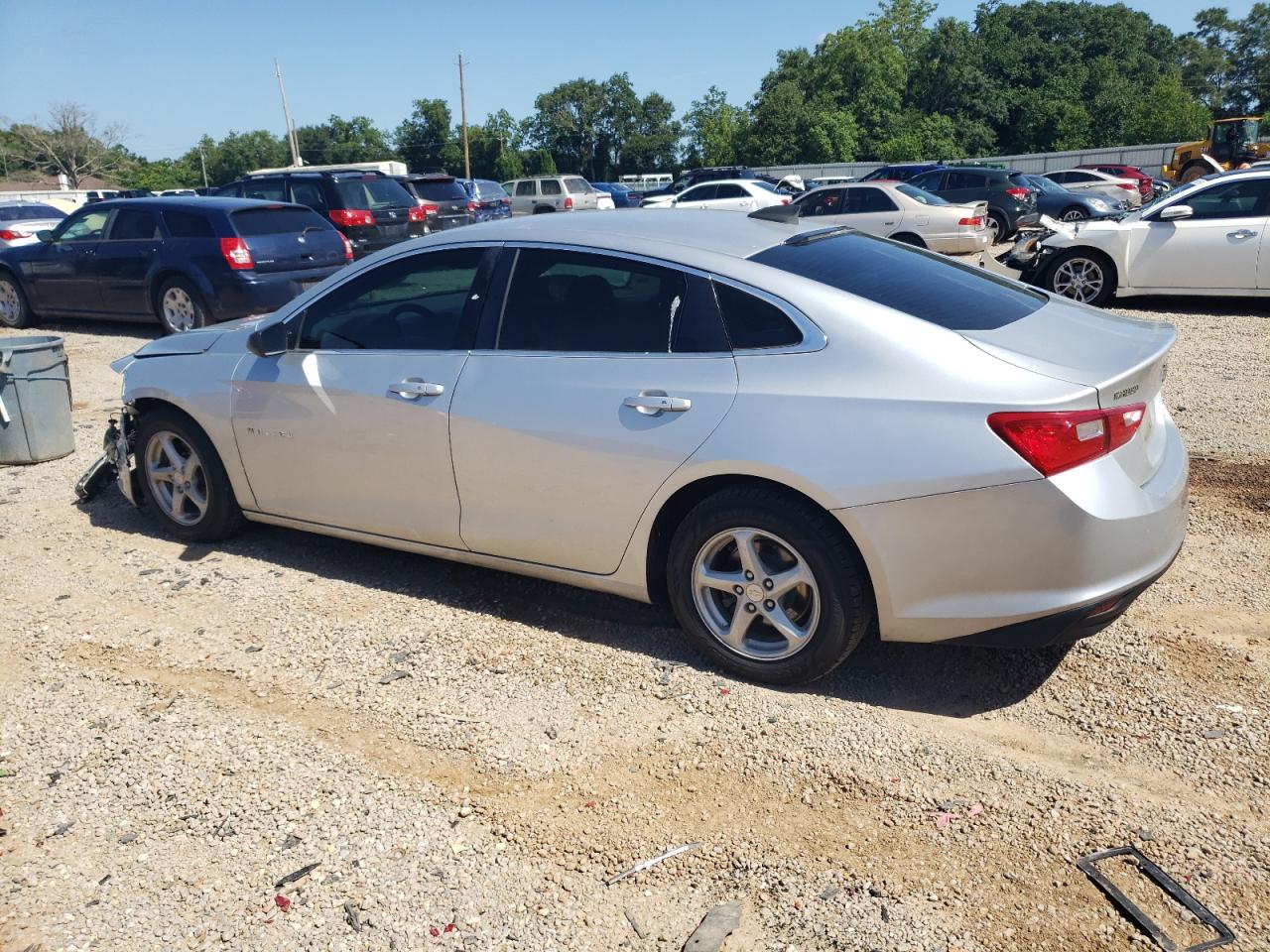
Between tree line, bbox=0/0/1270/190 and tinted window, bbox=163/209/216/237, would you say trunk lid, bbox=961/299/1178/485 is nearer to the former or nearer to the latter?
tinted window, bbox=163/209/216/237

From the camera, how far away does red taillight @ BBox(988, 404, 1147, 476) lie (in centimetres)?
307

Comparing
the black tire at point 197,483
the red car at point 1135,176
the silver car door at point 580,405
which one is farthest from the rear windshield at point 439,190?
the red car at point 1135,176

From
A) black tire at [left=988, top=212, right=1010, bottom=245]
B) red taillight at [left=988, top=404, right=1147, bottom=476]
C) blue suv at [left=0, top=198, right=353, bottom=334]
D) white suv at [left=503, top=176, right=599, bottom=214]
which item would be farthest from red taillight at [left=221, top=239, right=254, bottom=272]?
white suv at [left=503, top=176, right=599, bottom=214]

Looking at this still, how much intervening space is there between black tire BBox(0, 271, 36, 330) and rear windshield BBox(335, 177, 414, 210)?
4.55 m

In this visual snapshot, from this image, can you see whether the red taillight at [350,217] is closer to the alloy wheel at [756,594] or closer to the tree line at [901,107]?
the alloy wheel at [756,594]

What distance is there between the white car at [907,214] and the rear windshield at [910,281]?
43.2 ft

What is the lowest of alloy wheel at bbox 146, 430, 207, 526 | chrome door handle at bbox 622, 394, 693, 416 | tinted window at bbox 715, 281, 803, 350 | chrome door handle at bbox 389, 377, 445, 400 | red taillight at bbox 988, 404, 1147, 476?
alloy wheel at bbox 146, 430, 207, 526

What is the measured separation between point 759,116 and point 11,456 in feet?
214

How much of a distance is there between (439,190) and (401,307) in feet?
54.5

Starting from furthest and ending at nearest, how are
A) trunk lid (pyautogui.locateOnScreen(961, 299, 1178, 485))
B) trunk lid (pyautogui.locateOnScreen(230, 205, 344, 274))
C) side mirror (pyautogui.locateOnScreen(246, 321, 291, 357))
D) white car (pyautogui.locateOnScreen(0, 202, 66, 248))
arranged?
white car (pyautogui.locateOnScreen(0, 202, 66, 248)), trunk lid (pyautogui.locateOnScreen(230, 205, 344, 274)), side mirror (pyautogui.locateOnScreen(246, 321, 291, 357)), trunk lid (pyautogui.locateOnScreen(961, 299, 1178, 485))

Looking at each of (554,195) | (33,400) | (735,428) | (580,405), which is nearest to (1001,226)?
(554,195)

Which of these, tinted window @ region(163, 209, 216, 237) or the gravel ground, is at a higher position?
tinted window @ region(163, 209, 216, 237)

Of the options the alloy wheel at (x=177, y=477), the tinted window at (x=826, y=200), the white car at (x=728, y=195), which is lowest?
the alloy wheel at (x=177, y=477)

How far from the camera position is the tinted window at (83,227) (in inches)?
472
